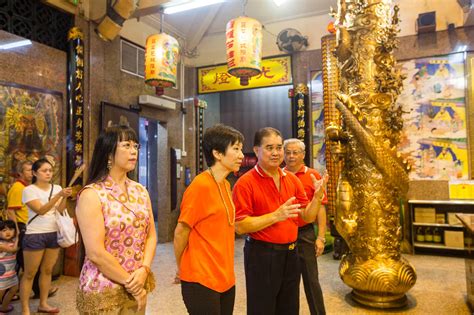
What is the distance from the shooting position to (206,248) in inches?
61.3

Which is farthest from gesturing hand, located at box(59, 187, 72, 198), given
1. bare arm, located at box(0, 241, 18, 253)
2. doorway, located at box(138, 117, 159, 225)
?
doorway, located at box(138, 117, 159, 225)

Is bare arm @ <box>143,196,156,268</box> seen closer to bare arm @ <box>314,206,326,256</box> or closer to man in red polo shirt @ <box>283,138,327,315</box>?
man in red polo shirt @ <box>283,138,327,315</box>

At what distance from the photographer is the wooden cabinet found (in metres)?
5.19

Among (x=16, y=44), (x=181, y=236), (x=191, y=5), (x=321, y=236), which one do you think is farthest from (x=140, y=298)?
(x=191, y=5)

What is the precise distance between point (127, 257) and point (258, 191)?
0.80 metres

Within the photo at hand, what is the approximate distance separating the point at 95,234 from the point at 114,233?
0.08m

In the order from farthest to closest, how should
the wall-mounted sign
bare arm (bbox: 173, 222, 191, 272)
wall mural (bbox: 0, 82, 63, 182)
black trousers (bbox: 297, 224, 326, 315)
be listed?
the wall-mounted sign, wall mural (bbox: 0, 82, 63, 182), black trousers (bbox: 297, 224, 326, 315), bare arm (bbox: 173, 222, 191, 272)

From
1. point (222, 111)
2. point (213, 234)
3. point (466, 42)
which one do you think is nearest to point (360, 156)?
point (213, 234)

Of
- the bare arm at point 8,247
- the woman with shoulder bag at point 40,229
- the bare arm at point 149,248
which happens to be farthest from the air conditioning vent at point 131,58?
the bare arm at point 149,248

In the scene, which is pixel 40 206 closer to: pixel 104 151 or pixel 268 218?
pixel 104 151

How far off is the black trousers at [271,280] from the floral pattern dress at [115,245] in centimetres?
60

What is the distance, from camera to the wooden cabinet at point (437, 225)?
204 inches

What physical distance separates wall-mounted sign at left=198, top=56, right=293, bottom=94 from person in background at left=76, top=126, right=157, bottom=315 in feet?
17.3

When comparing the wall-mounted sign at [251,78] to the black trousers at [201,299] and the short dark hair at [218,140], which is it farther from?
the black trousers at [201,299]
